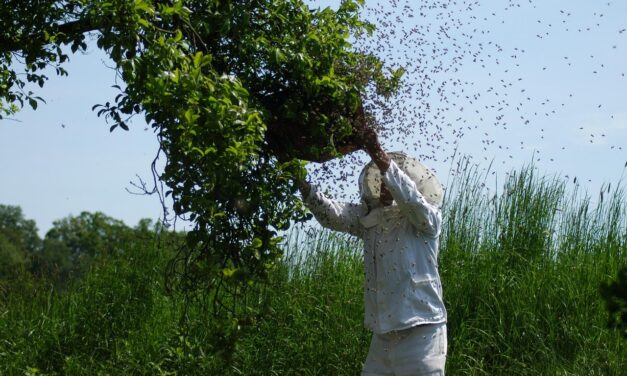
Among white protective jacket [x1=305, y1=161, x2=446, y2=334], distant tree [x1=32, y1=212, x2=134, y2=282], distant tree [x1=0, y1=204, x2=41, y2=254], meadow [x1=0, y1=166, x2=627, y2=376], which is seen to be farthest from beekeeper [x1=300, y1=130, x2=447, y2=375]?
distant tree [x1=0, y1=204, x2=41, y2=254]

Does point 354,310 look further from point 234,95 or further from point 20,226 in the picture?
point 20,226

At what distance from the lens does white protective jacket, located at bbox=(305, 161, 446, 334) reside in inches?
187

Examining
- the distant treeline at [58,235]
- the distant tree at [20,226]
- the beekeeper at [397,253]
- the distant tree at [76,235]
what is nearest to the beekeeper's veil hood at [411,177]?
the beekeeper at [397,253]

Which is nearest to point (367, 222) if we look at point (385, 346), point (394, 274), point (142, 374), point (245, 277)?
point (394, 274)

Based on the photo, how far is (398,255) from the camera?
4.89 m

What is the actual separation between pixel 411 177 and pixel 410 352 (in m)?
0.95

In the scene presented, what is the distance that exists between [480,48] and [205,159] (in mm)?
1983

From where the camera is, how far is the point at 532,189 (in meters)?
7.53

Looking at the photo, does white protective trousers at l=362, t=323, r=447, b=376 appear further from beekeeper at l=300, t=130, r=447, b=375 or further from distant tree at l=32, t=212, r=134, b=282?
distant tree at l=32, t=212, r=134, b=282

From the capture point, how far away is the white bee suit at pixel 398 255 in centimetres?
476

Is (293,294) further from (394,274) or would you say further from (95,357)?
(394,274)

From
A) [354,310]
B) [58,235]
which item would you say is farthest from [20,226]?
[354,310]

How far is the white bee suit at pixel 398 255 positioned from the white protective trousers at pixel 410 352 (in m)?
0.02

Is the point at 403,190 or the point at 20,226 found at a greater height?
the point at 20,226
